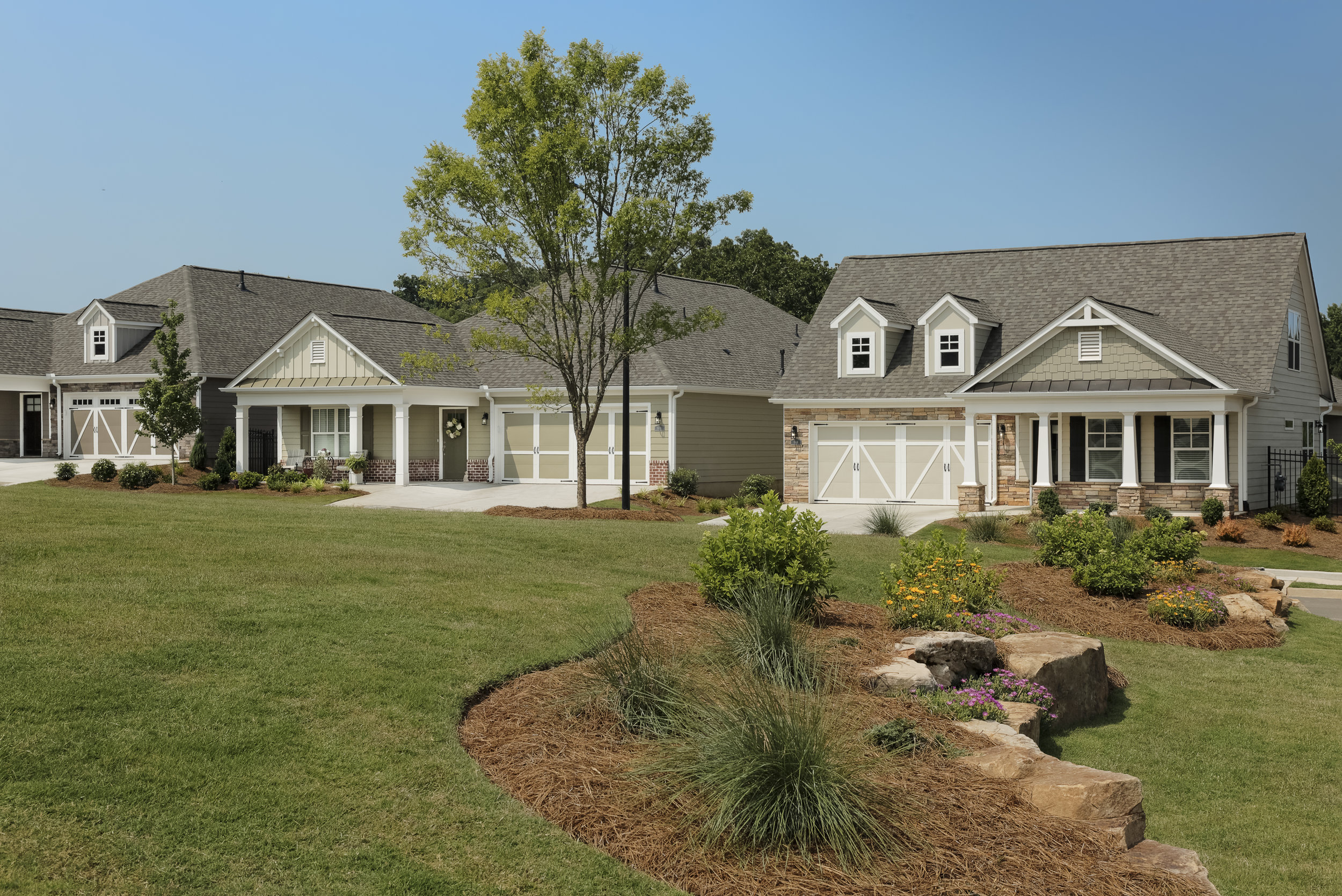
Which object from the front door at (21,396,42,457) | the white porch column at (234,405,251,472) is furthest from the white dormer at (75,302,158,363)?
the white porch column at (234,405,251,472)

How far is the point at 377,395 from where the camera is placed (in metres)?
31.2

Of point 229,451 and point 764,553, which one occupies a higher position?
point 229,451

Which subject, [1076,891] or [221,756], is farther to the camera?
[221,756]

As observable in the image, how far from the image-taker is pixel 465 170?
22109 millimetres

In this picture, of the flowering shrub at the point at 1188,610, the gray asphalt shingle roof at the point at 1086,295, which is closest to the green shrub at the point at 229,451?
the gray asphalt shingle roof at the point at 1086,295

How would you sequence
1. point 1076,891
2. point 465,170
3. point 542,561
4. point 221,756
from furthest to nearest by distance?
point 465,170, point 542,561, point 221,756, point 1076,891

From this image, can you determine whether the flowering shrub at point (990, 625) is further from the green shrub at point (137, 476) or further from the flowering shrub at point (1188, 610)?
the green shrub at point (137, 476)

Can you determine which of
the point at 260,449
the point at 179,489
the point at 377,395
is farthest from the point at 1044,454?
the point at 260,449

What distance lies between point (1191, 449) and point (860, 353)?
8310mm

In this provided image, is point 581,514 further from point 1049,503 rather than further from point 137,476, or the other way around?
point 137,476

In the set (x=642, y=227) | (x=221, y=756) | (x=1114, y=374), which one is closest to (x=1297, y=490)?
(x=1114, y=374)

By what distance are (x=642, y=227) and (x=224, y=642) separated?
15.8 metres

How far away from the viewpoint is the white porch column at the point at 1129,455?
79.8ft

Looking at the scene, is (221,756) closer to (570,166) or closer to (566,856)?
(566,856)
